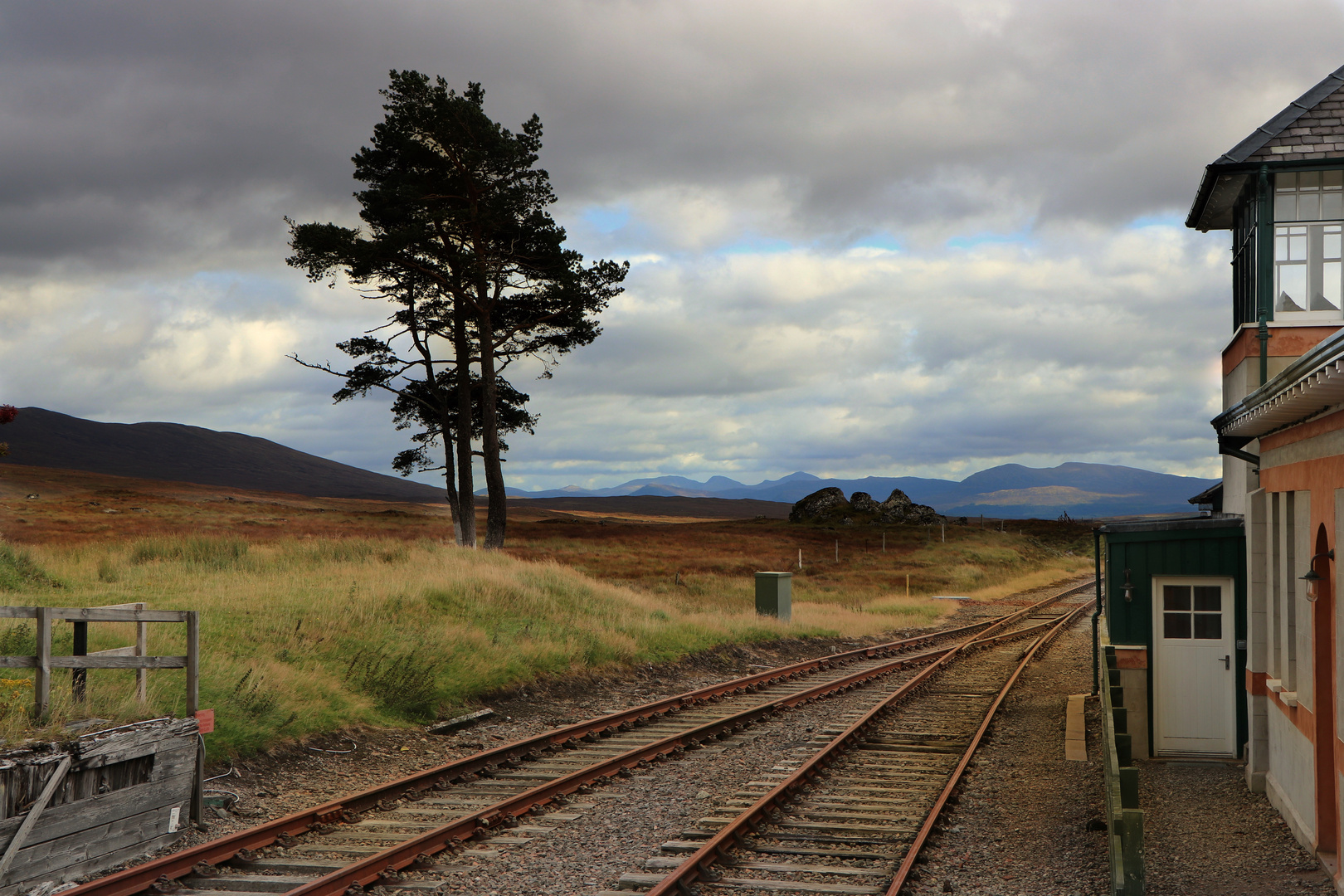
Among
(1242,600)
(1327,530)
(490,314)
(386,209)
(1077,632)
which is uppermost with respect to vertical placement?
(386,209)

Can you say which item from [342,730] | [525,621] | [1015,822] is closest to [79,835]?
[342,730]

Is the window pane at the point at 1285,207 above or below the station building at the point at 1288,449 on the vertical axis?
above

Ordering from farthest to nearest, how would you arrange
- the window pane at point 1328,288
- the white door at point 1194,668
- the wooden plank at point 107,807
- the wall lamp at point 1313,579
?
1. the white door at point 1194,668
2. the window pane at point 1328,288
3. the wall lamp at point 1313,579
4. the wooden plank at point 107,807

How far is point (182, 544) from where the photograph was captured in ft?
76.1

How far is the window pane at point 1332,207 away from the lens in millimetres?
12719

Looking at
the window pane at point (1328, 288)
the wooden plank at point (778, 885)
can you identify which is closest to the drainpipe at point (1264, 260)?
the window pane at point (1328, 288)

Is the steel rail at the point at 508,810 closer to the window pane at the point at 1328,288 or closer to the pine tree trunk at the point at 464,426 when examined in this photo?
the window pane at the point at 1328,288

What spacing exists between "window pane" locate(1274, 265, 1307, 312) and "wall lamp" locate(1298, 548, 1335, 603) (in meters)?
5.04

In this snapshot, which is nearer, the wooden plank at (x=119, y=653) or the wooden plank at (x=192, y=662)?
the wooden plank at (x=119, y=653)

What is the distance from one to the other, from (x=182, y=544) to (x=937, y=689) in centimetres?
1688

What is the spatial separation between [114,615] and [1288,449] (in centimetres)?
1079

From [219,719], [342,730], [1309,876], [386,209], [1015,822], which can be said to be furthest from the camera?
[386,209]

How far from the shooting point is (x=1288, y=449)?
964 cm

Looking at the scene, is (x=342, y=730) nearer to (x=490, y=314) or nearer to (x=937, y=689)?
(x=937, y=689)
